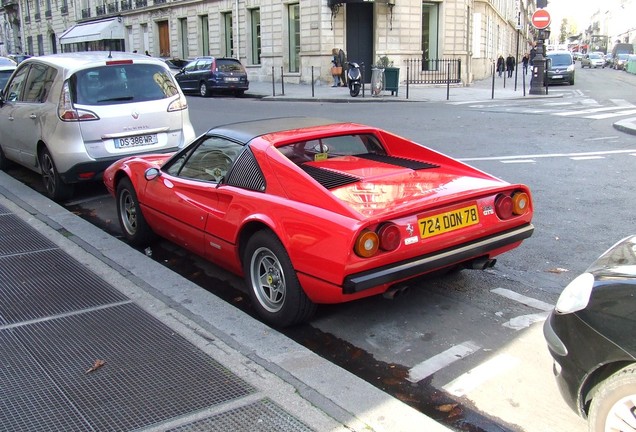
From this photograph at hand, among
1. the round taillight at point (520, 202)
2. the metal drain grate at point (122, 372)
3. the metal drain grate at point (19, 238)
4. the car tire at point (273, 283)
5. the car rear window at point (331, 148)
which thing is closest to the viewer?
the metal drain grate at point (122, 372)

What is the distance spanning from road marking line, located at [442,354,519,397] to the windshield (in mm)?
30875

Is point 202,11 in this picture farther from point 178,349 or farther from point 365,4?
point 178,349

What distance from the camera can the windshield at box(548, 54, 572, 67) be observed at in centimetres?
3130

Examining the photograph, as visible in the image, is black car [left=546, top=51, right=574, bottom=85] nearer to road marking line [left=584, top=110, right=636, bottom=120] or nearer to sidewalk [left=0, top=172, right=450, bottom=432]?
road marking line [left=584, top=110, right=636, bottom=120]

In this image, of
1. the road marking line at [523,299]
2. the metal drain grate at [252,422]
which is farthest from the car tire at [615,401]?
the road marking line at [523,299]

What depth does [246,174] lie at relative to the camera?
14.5ft

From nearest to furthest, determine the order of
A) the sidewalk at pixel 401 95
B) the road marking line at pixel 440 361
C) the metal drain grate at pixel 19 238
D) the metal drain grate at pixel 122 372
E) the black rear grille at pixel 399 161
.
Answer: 1. the metal drain grate at pixel 122 372
2. the road marking line at pixel 440 361
3. the black rear grille at pixel 399 161
4. the metal drain grate at pixel 19 238
5. the sidewalk at pixel 401 95

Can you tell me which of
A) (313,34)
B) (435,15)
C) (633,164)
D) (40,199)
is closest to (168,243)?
(40,199)

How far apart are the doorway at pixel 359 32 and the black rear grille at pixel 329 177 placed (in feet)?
91.2

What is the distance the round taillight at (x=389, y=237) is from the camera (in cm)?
365

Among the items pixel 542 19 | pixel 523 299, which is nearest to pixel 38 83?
pixel 523 299

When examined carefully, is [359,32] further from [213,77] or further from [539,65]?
[539,65]

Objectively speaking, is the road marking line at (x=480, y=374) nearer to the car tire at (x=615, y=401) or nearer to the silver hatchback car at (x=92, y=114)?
the car tire at (x=615, y=401)

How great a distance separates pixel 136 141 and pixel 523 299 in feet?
16.6
